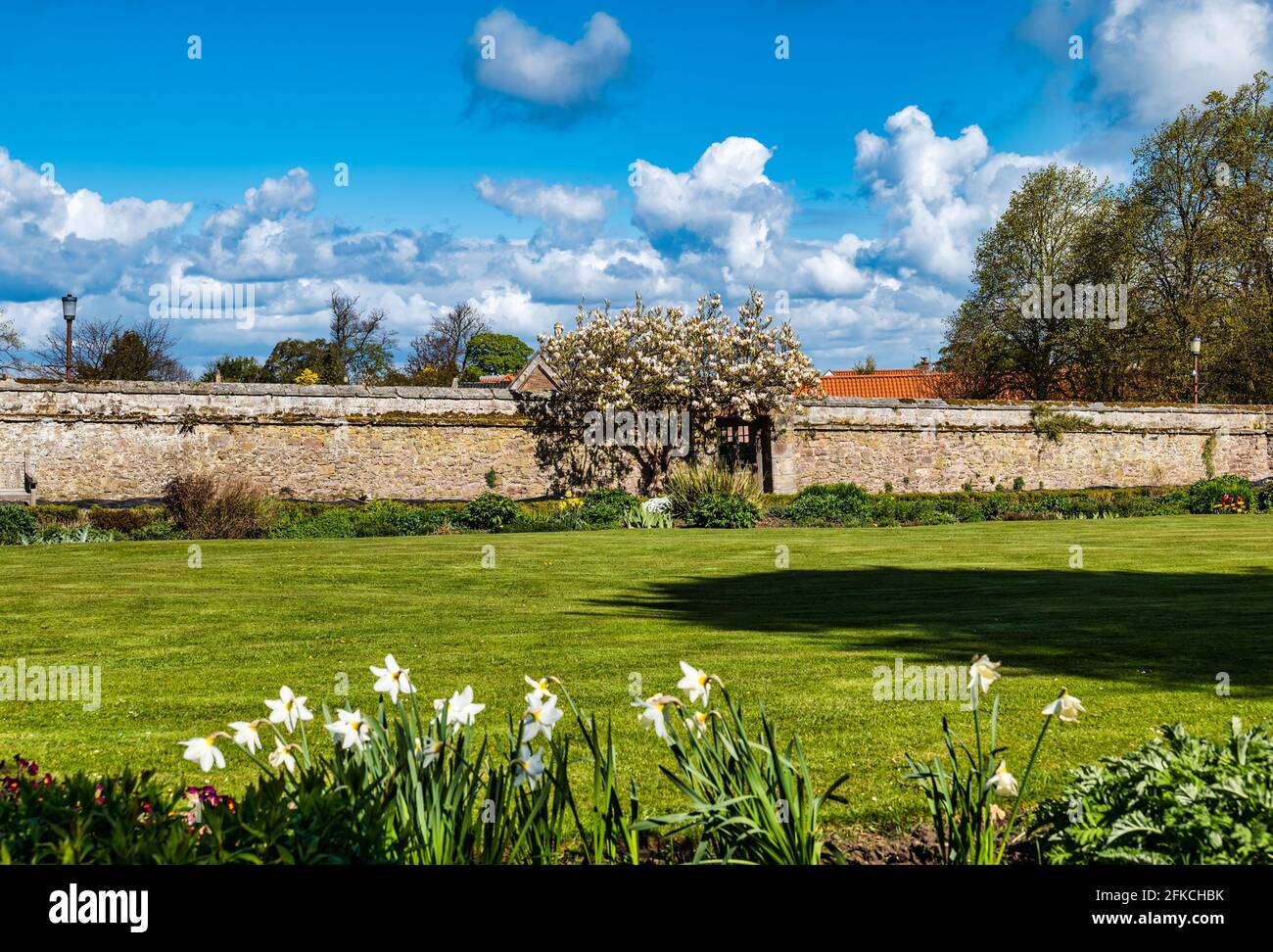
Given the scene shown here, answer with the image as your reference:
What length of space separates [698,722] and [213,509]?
21.4 metres

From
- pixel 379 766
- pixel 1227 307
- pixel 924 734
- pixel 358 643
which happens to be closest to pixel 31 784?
pixel 379 766

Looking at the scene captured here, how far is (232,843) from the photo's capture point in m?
3.24

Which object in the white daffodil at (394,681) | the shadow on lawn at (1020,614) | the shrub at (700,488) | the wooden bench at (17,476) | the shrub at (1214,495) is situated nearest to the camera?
the white daffodil at (394,681)

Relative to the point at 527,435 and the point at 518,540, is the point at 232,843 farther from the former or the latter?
the point at 527,435

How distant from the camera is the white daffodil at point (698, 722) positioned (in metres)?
3.74

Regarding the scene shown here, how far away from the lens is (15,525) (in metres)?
21.5

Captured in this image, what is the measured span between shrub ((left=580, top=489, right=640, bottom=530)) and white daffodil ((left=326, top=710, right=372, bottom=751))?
22.2 meters

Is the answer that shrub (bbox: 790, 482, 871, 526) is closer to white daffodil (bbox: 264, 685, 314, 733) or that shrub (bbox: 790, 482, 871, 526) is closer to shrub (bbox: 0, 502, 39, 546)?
shrub (bbox: 0, 502, 39, 546)

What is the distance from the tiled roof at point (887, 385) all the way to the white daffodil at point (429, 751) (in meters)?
55.6

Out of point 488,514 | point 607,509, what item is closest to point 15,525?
point 488,514

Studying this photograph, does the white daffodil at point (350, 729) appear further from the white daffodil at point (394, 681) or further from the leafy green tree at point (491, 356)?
the leafy green tree at point (491, 356)

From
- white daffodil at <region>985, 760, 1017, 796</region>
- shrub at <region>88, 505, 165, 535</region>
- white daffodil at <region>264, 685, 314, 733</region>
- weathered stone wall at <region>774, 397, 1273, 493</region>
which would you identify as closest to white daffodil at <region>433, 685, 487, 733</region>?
white daffodil at <region>264, 685, 314, 733</region>

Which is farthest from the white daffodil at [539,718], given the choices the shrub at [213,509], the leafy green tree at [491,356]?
the leafy green tree at [491,356]
